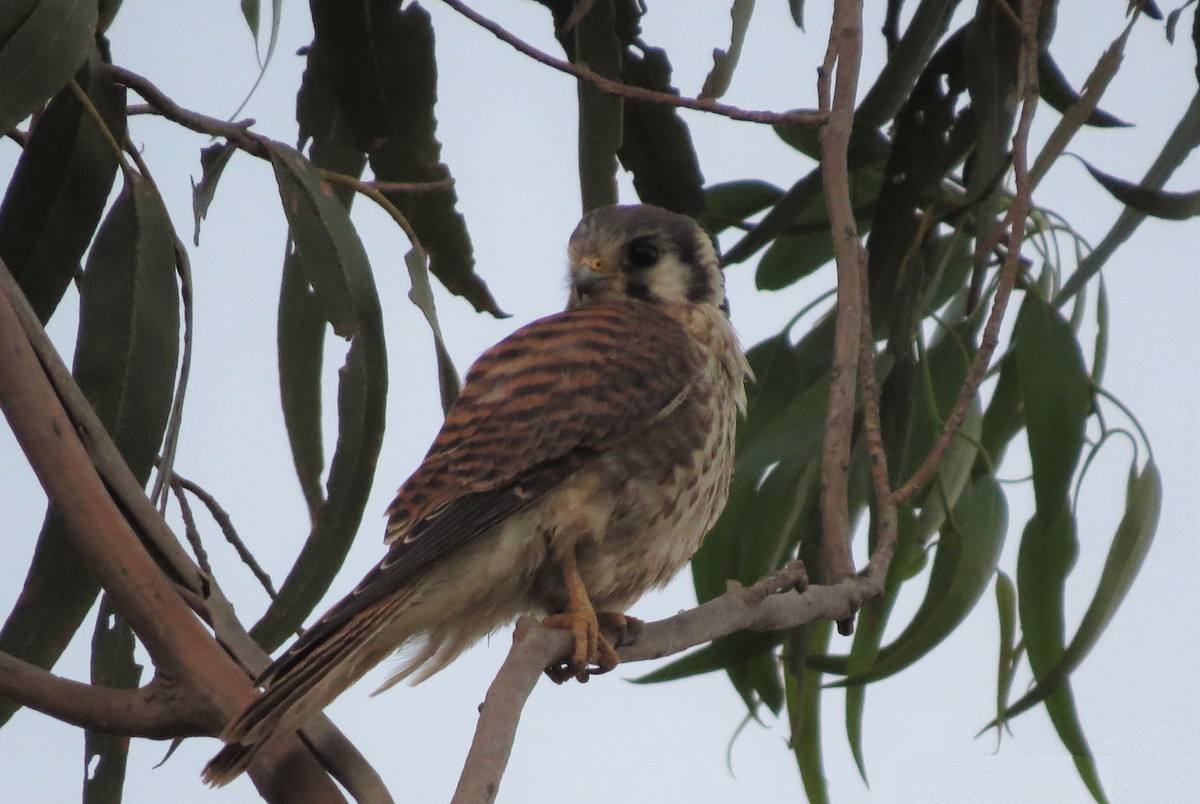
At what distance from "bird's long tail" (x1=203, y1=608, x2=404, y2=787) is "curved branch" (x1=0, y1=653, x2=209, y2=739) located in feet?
0.20

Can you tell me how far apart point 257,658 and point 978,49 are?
1501 millimetres

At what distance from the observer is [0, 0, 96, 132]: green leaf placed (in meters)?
1.81

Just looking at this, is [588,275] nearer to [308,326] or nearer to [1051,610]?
[308,326]

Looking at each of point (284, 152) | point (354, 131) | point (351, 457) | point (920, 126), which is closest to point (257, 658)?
point (351, 457)

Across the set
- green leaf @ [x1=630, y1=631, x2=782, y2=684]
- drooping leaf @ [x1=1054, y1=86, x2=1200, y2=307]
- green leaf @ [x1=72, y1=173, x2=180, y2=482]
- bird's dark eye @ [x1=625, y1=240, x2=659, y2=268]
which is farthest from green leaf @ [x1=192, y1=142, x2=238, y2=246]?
drooping leaf @ [x1=1054, y1=86, x2=1200, y2=307]

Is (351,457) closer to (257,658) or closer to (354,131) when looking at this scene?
(257,658)

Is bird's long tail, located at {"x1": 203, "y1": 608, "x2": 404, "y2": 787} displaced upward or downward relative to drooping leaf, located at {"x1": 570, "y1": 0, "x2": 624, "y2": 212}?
downward

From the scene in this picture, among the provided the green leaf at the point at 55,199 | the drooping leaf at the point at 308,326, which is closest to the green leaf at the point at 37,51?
the green leaf at the point at 55,199

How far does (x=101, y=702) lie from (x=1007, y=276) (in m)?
1.06

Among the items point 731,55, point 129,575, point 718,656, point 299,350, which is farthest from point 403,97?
point 129,575

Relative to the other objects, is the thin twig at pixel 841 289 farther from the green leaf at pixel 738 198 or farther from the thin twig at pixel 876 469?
the green leaf at pixel 738 198

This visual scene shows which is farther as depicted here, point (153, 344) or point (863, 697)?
point (863, 697)

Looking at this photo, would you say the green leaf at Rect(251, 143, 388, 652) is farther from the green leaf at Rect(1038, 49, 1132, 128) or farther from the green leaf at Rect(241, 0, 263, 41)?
the green leaf at Rect(1038, 49, 1132, 128)

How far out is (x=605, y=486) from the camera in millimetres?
2064
